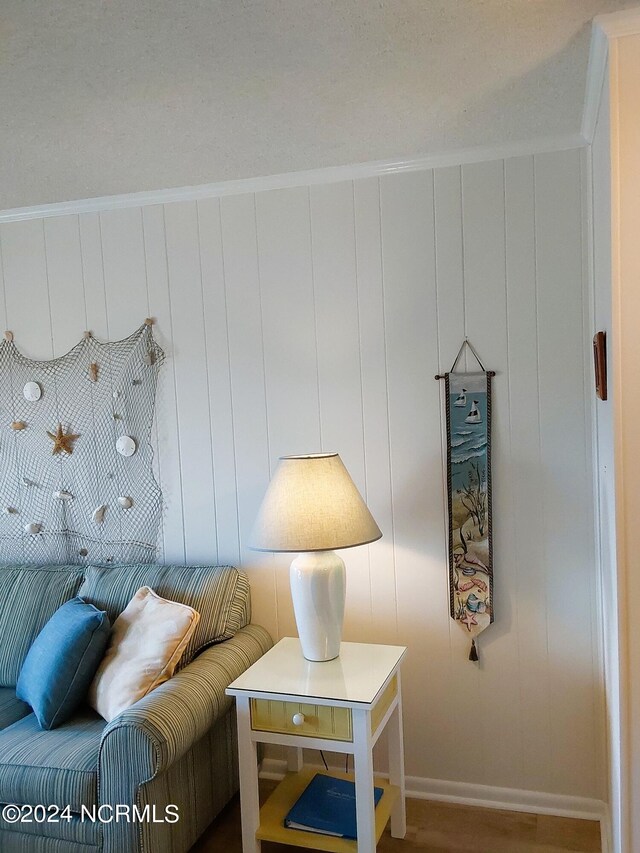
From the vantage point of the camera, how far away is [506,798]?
254 cm

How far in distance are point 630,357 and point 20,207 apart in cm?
254

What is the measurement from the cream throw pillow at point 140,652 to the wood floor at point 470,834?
0.60 metres

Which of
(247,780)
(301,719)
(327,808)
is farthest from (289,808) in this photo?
(301,719)

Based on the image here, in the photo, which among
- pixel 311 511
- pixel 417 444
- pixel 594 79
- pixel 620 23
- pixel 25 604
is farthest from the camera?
pixel 25 604

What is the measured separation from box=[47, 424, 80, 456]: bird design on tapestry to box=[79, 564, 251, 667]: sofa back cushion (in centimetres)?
56

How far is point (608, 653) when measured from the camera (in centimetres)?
219

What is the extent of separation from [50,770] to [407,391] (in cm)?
168

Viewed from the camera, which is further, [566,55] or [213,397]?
[213,397]

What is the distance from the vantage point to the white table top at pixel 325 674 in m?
2.14

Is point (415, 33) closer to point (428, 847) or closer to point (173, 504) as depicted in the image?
point (173, 504)

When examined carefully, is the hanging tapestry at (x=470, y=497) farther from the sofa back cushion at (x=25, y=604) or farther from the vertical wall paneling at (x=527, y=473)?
Result: the sofa back cushion at (x=25, y=604)

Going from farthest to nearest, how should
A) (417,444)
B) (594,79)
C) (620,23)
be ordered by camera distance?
(417,444) < (594,79) < (620,23)

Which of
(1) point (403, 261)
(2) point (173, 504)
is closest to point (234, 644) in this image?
(2) point (173, 504)

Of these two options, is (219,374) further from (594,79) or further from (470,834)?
(470,834)
